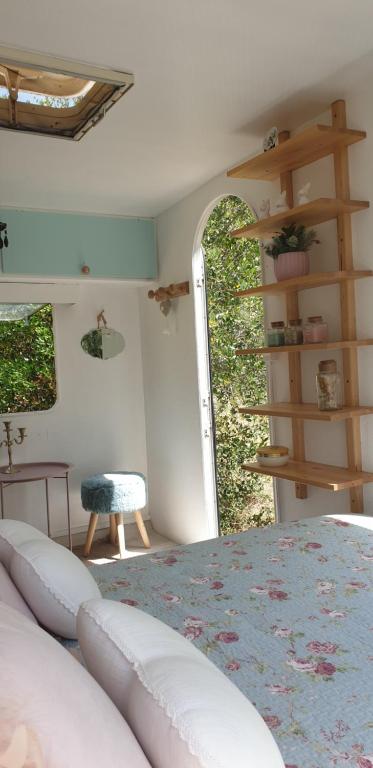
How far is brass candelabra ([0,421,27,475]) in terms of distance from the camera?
3.71 m

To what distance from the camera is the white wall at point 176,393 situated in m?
3.78

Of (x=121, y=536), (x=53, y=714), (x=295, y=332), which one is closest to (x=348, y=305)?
(x=295, y=332)

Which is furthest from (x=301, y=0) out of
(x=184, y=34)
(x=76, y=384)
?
(x=76, y=384)

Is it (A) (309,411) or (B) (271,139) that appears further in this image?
(B) (271,139)

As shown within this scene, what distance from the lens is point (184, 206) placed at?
149 inches

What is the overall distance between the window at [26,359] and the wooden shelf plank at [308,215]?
5.95 ft

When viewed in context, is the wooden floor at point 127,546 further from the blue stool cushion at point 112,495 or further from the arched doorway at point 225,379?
the arched doorway at point 225,379

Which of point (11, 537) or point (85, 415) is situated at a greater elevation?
point (85, 415)

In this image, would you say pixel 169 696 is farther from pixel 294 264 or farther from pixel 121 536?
pixel 121 536

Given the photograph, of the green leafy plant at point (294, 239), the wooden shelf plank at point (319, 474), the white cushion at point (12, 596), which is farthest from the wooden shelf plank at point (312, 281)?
the white cushion at point (12, 596)

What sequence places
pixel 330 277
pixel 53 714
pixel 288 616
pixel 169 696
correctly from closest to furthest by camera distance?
pixel 53 714, pixel 169 696, pixel 288 616, pixel 330 277

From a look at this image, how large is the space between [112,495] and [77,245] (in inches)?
64.8

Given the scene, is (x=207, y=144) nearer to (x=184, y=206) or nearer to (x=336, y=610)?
(x=184, y=206)

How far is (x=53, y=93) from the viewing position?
2127 millimetres
